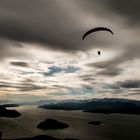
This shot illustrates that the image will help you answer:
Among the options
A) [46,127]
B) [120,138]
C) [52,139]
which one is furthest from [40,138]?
[46,127]

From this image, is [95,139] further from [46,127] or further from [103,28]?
[103,28]

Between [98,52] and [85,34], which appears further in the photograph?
[85,34]

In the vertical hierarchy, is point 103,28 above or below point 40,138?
above

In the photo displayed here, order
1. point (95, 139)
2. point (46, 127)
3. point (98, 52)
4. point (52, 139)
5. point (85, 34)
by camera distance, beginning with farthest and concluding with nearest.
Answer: point (46, 127) → point (95, 139) → point (52, 139) → point (85, 34) → point (98, 52)

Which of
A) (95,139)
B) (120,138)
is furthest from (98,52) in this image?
(120,138)

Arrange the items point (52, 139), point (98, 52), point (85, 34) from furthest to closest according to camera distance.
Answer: point (52, 139) < point (85, 34) < point (98, 52)

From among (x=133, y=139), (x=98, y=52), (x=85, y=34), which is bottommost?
(x=133, y=139)

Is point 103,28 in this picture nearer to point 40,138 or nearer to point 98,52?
point 98,52

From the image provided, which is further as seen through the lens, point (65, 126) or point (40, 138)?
point (65, 126)

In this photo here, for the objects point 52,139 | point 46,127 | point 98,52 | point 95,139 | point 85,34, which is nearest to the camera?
point 98,52
